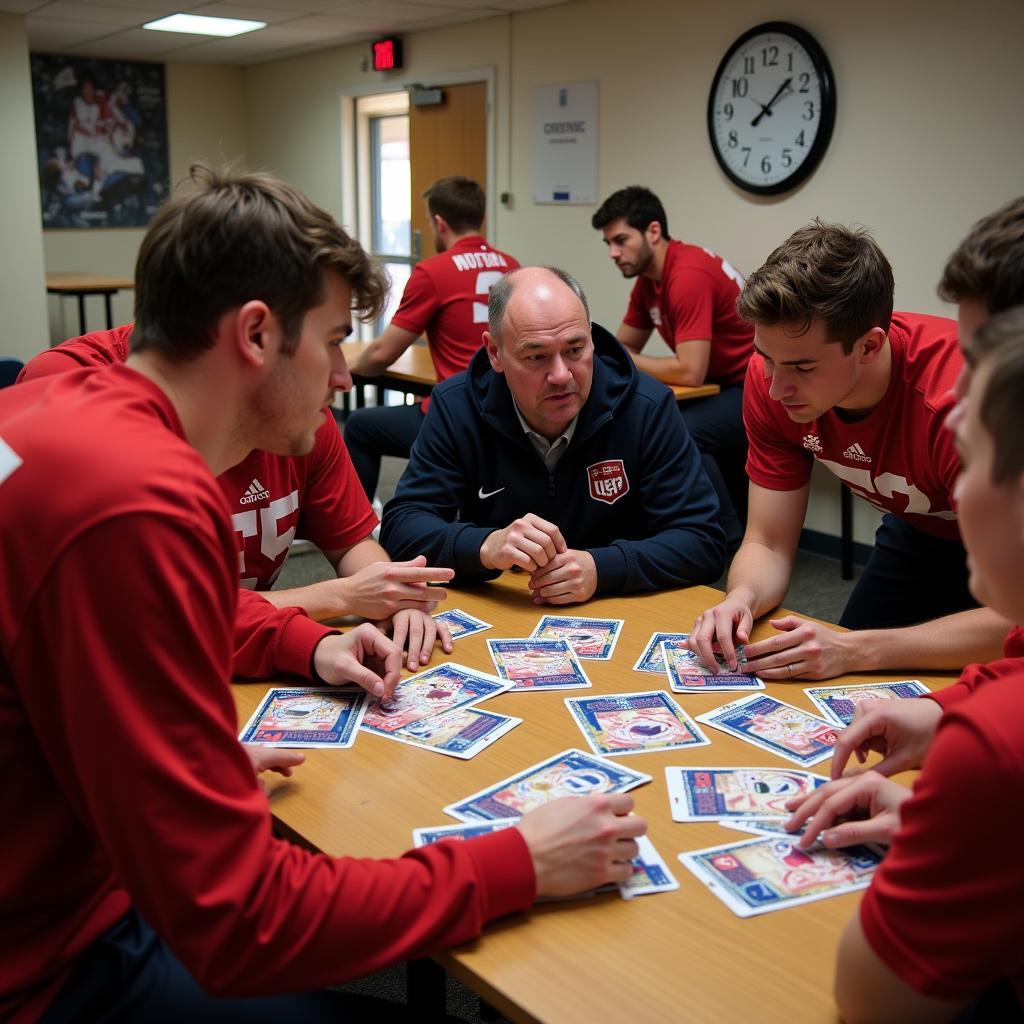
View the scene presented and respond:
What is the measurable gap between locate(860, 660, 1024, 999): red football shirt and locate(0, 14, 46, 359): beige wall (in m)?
7.01

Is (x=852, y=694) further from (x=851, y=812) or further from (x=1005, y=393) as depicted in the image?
(x=1005, y=393)

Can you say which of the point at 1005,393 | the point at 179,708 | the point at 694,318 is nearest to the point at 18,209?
the point at 694,318

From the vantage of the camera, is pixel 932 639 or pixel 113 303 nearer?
pixel 932 639

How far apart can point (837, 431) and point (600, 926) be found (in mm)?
1310

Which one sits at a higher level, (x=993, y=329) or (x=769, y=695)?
(x=993, y=329)

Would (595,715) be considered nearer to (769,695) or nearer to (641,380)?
(769,695)

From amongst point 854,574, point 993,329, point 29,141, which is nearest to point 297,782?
point 993,329

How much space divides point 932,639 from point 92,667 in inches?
50.7

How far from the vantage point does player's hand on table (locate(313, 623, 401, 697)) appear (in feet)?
5.12

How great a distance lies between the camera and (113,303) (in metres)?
8.97

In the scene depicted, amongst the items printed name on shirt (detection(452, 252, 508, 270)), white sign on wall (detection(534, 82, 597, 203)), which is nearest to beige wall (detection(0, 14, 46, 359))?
white sign on wall (detection(534, 82, 597, 203))

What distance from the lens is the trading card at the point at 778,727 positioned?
1.41 metres

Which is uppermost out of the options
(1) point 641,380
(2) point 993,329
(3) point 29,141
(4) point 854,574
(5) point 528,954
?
(3) point 29,141

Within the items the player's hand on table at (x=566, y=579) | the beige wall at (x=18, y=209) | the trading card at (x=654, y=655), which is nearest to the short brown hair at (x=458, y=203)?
the beige wall at (x=18, y=209)
